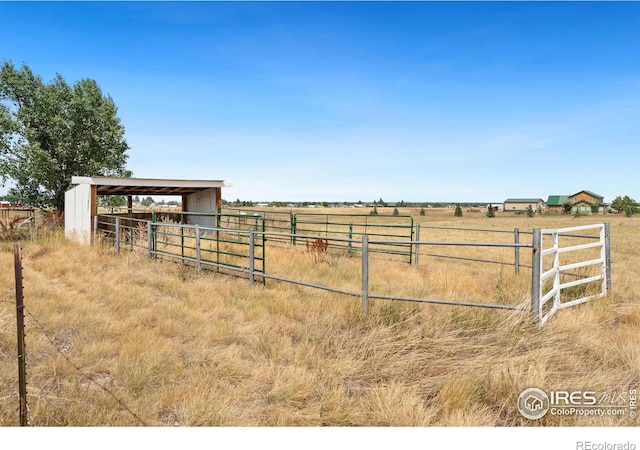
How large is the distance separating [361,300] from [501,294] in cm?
230

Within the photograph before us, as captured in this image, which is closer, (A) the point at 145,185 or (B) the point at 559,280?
(B) the point at 559,280

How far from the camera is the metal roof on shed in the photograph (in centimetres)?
1377

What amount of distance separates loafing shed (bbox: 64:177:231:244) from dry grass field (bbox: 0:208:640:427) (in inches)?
294

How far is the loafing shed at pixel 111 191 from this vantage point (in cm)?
1380

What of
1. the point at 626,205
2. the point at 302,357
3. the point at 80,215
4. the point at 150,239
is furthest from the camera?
the point at 626,205

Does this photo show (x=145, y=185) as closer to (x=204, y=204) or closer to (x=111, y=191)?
(x=204, y=204)

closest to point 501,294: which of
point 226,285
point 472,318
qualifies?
point 472,318

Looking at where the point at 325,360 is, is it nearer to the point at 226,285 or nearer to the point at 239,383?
the point at 239,383

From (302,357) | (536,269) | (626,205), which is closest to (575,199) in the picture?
(626,205)

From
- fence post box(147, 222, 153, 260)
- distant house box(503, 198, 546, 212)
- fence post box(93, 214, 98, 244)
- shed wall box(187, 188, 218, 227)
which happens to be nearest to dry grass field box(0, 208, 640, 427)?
fence post box(147, 222, 153, 260)

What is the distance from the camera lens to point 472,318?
5.07 m

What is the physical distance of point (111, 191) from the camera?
17.3 metres

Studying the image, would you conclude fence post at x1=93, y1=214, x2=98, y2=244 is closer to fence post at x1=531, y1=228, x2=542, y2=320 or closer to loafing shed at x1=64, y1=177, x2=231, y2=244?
loafing shed at x1=64, y1=177, x2=231, y2=244

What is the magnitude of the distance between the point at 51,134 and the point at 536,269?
2171 centimetres
